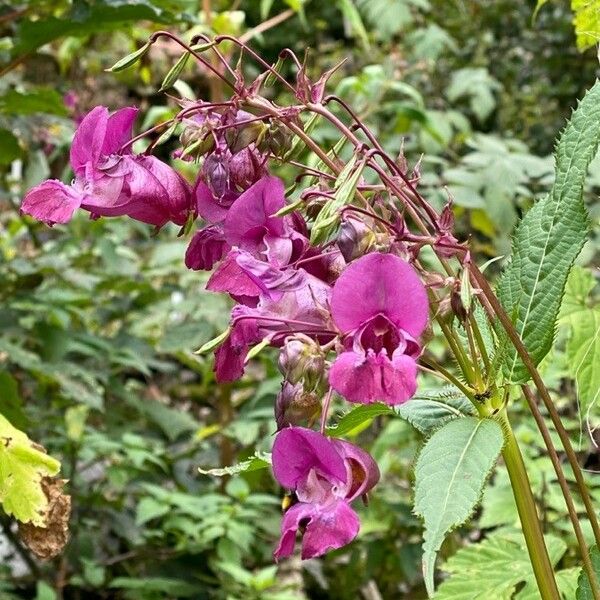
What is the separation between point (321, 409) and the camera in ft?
2.06

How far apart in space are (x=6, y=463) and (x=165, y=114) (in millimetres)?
1494

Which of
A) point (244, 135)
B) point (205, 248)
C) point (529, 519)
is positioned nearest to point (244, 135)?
point (244, 135)

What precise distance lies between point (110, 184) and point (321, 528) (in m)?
0.29

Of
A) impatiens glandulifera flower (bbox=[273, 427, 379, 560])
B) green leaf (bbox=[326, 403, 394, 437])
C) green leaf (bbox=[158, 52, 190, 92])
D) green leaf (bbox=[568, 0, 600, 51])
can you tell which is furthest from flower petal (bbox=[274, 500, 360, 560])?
green leaf (bbox=[568, 0, 600, 51])

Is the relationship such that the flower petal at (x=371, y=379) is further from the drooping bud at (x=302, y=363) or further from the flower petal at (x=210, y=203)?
the flower petal at (x=210, y=203)

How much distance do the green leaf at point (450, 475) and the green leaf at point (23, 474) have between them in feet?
1.82

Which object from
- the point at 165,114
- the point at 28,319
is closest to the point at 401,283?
the point at 28,319

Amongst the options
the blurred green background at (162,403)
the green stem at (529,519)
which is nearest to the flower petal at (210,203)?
the green stem at (529,519)

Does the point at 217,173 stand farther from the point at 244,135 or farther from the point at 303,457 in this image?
the point at 303,457

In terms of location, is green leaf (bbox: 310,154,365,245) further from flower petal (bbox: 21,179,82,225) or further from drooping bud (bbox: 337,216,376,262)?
flower petal (bbox: 21,179,82,225)

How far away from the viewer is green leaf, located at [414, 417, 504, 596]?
1.86 ft

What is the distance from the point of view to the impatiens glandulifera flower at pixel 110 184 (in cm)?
69

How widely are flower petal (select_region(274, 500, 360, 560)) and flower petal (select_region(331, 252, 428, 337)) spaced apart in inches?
4.7

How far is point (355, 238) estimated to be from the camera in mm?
613
